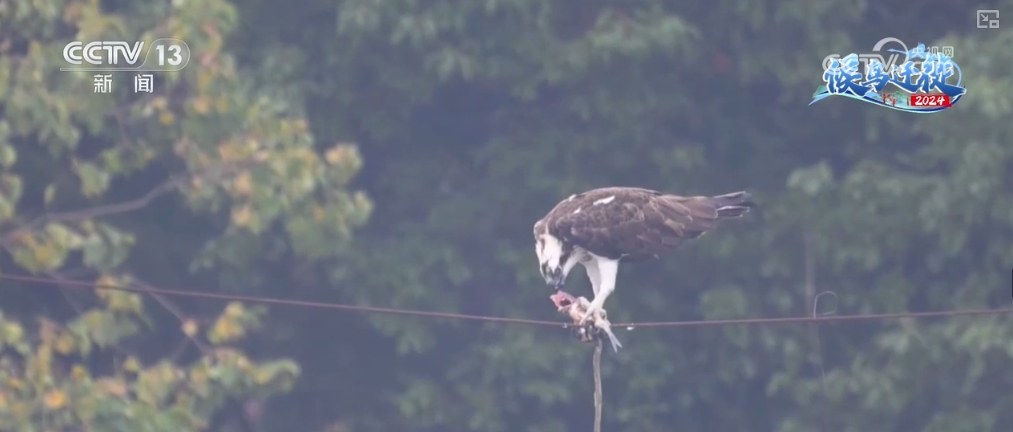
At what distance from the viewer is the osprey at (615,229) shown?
288 inches

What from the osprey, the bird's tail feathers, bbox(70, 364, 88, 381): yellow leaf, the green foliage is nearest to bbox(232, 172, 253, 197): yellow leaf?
the green foliage

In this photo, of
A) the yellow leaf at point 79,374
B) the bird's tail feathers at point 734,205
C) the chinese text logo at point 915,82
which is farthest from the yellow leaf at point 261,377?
the chinese text logo at point 915,82

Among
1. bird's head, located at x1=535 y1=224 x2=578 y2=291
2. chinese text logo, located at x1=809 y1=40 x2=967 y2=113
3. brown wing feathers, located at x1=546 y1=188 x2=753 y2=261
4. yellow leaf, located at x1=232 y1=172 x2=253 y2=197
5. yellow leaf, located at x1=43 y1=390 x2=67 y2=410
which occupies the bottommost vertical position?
yellow leaf, located at x1=43 y1=390 x2=67 y2=410

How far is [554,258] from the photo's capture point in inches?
290

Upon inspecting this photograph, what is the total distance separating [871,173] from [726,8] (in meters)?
1.87

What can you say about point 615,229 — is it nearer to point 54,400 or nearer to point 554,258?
point 554,258

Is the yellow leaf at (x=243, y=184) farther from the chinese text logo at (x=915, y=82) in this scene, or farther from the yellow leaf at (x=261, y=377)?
the chinese text logo at (x=915, y=82)

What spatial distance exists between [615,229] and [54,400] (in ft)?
12.1

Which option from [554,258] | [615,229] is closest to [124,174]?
[554,258]

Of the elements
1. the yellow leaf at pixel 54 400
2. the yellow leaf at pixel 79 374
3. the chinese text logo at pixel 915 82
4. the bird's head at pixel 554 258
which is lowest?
the yellow leaf at pixel 54 400

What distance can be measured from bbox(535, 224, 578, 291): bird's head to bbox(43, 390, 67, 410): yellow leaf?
3.28 m

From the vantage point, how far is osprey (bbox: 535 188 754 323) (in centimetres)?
731

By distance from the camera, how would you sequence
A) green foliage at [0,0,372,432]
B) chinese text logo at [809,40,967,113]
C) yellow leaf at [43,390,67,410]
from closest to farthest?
1. yellow leaf at [43,390,67,410]
2. green foliage at [0,0,372,432]
3. chinese text logo at [809,40,967,113]

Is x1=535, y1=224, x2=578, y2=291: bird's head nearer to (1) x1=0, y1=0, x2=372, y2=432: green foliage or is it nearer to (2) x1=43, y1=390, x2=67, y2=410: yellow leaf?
(1) x1=0, y1=0, x2=372, y2=432: green foliage
